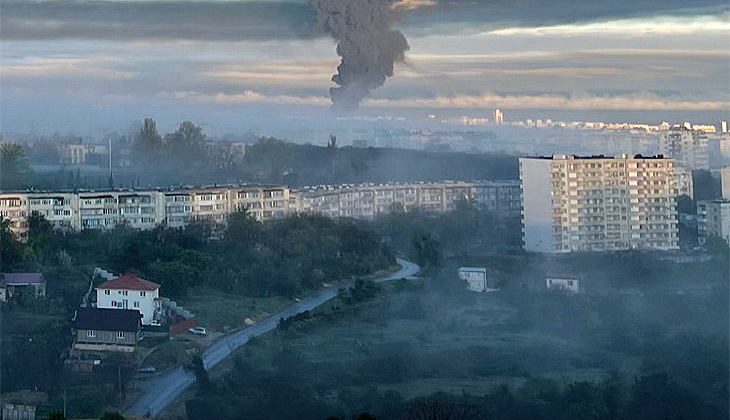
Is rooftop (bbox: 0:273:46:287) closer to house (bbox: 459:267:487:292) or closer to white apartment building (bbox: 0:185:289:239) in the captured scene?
white apartment building (bbox: 0:185:289:239)

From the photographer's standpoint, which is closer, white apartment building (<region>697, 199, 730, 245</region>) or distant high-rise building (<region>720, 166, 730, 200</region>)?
white apartment building (<region>697, 199, 730, 245</region>)

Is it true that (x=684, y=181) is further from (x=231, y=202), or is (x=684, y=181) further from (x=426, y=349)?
(x=426, y=349)

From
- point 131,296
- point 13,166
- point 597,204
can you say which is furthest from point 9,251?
point 597,204

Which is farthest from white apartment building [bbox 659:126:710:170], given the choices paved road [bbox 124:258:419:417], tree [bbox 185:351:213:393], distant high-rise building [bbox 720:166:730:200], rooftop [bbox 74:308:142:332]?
tree [bbox 185:351:213:393]

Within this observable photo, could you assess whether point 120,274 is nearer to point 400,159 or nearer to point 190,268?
point 190,268

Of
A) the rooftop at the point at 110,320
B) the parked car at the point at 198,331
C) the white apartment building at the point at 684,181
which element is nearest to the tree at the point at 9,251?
the rooftop at the point at 110,320

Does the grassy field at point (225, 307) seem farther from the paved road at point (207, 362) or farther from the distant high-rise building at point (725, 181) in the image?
the distant high-rise building at point (725, 181)

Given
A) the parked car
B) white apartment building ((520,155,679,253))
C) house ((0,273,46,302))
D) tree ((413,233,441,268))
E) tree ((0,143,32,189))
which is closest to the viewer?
the parked car
